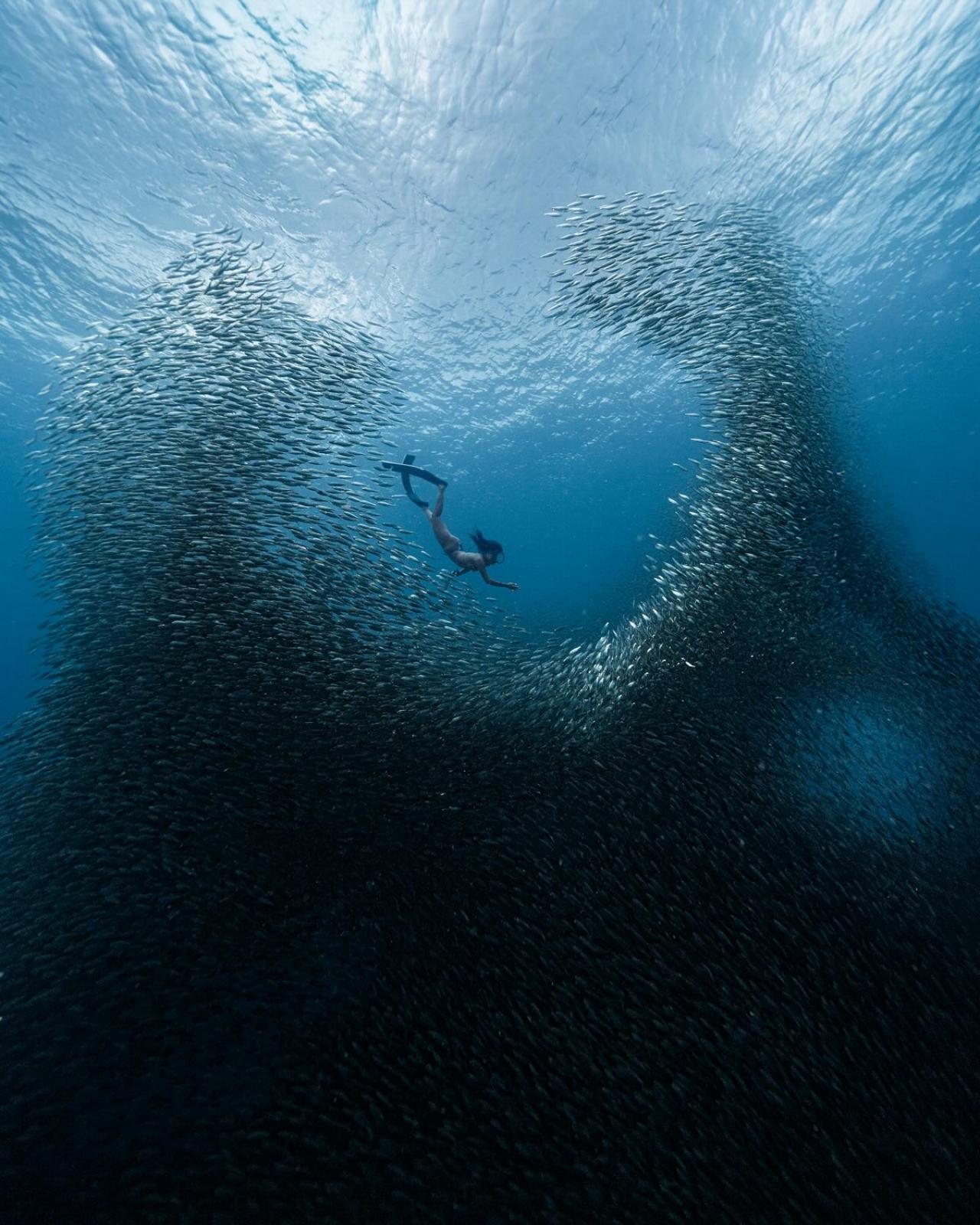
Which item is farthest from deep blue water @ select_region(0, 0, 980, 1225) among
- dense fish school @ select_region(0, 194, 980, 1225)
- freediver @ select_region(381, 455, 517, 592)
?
freediver @ select_region(381, 455, 517, 592)

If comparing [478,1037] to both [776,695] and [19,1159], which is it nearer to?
[19,1159]

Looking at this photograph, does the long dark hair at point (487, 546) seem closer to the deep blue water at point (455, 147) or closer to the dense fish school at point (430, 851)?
the dense fish school at point (430, 851)

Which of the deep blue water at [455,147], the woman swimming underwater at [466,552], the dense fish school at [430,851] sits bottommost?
the dense fish school at [430,851]

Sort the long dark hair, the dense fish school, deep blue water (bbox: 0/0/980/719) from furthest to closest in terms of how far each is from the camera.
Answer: deep blue water (bbox: 0/0/980/719), the long dark hair, the dense fish school

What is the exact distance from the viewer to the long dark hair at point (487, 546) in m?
8.28

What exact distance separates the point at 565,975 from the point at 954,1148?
2.68 meters

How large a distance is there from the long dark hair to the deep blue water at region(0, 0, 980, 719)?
24.3ft

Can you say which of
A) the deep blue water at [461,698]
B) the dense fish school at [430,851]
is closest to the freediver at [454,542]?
the deep blue water at [461,698]

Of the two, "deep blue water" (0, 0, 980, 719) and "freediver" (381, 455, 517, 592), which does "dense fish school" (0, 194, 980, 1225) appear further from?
"deep blue water" (0, 0, 980, 719)

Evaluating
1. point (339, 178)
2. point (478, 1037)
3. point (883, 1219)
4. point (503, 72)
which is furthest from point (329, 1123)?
point (339, 178)

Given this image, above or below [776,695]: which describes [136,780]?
below

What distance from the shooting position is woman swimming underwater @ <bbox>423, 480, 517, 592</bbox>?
843 centimetres

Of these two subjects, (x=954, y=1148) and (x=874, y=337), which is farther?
(x=874, y=337)

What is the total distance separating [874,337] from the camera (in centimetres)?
2078
